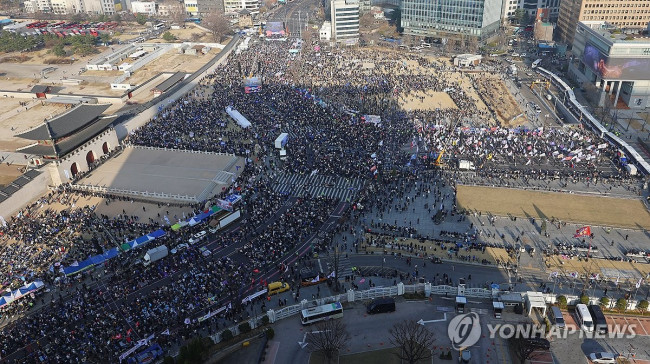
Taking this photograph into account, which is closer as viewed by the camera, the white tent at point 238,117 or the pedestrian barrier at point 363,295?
the pedestrian barrier at point 363,295

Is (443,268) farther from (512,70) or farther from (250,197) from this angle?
(512,70)

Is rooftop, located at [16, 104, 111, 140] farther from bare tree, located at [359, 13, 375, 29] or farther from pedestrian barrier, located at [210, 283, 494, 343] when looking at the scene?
bare tree, located at [359, 13, 375, 29]

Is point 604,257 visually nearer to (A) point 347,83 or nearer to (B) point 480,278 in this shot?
(B) point 480,278

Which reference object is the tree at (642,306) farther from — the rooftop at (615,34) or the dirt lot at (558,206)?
the rooftop at (615,34)

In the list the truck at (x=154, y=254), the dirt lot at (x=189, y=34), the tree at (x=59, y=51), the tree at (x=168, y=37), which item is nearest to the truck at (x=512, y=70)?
the dirt lot at (x=189, y=34)

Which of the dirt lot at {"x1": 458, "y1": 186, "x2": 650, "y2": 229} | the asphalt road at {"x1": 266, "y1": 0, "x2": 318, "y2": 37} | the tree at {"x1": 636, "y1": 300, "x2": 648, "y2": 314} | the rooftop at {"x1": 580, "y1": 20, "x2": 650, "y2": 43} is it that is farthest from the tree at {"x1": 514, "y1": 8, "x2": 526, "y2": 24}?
the tree at {"x1": 636, "y1": 300, "x2": 648, "y2": 314}

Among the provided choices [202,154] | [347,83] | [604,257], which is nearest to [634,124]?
[604,257]
